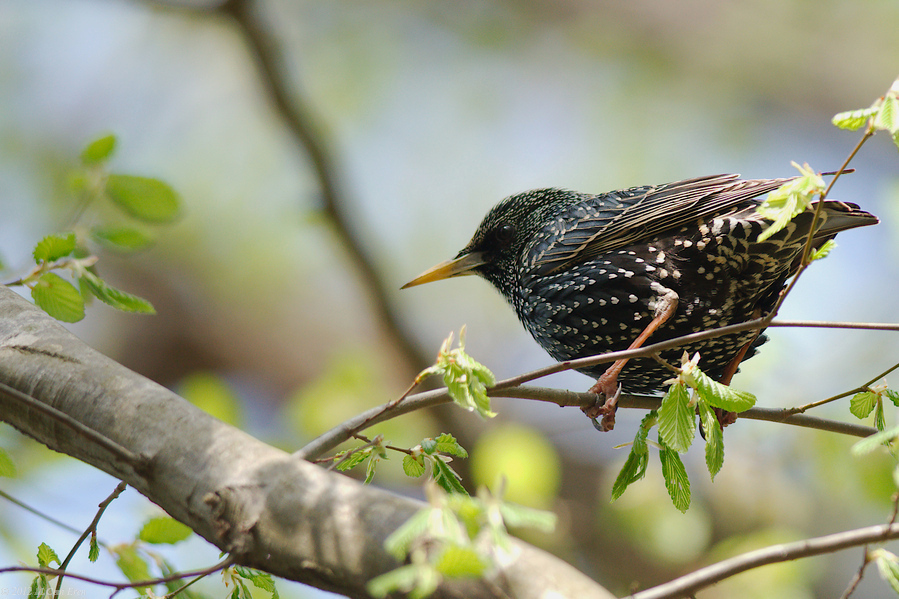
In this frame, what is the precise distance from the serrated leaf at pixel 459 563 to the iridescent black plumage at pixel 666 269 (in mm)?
1819

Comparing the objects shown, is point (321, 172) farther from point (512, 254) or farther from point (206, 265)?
point (206, 265)

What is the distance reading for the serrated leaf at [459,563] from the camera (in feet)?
3.44

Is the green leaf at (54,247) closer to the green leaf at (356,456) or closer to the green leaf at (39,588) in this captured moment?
the green leaf at (39,588)

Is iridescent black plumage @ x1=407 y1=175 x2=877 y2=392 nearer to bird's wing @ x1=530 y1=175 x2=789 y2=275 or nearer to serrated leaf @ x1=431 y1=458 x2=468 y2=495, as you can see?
bird's wing @ x1=530 y1=175 x2=789 y2=275

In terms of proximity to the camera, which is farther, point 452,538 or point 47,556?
point 47,556

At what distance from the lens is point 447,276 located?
374cm

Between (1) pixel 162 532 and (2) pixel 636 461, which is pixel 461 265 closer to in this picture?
(2) pixel 636 461

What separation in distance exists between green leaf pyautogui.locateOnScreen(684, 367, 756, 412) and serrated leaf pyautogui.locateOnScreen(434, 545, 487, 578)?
3.15 ft

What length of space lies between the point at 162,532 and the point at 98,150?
1.28 m

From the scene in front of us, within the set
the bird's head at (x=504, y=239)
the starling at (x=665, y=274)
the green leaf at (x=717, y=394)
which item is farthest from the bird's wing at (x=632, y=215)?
the green leaf at (x=717, y=394)

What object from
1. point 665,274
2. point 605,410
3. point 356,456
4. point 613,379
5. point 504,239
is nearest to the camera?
point 356,456

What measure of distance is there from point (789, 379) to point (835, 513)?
8.67 ft

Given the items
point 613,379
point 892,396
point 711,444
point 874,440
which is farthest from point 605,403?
point 874,440

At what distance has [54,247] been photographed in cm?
208
